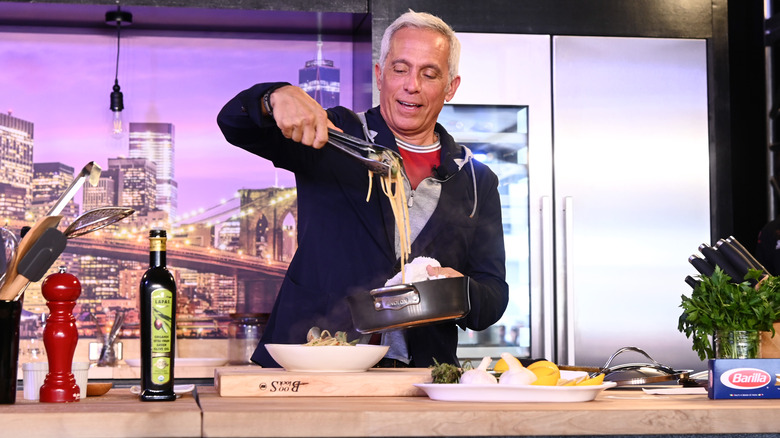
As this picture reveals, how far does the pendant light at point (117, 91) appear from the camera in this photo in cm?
Result: 355

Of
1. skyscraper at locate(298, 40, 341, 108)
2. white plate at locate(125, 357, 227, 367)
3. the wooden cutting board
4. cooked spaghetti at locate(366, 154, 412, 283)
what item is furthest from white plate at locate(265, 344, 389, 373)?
skyscraper at locate(298, 40, 341, 108)

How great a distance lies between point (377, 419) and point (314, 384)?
35 cm

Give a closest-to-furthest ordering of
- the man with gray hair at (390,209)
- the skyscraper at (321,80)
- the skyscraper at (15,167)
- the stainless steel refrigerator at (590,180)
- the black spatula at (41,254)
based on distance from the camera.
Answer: the black spatula at (41,254) < the man with gray hair at (390,209) < the stainless steel refrigerator at (590,180) < the skyscraper at (15,167) < the skyscraper at (321,80)

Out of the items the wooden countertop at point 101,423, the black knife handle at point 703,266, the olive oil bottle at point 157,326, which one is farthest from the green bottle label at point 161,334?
the black knife handle at point 703,266

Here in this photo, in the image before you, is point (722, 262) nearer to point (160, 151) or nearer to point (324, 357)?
point (324, 357)

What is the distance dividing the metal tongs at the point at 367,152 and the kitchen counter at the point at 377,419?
1.91 ft

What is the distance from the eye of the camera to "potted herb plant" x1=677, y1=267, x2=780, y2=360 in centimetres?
164

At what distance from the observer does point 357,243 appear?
2.22 metres

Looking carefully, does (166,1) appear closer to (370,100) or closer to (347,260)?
(370,100)

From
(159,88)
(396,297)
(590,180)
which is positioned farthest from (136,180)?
(396,297)

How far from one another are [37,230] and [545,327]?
2.22 m

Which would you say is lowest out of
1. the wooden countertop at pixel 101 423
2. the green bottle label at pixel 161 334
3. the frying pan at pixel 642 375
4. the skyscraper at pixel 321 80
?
the frying pan at pixel 642 375

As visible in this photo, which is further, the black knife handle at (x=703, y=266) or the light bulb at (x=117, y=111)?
the light bulb at (x=117, y=111)

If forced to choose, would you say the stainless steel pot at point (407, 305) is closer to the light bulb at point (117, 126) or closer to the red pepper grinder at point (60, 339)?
the red pepper grinder at point (60, 339)
